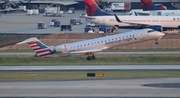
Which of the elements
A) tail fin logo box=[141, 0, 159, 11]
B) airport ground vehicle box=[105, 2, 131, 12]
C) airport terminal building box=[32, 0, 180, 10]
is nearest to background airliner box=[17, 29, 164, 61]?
tail fin logo box=[141, 0, 159, 11]

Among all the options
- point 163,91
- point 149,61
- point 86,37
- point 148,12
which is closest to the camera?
point 163,91

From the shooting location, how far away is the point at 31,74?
40.8 m

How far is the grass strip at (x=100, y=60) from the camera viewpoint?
5138cm

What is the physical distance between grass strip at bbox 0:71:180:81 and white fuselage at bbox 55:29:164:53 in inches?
528

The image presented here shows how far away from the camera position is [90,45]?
55719 mm

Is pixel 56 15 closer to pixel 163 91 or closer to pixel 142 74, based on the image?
pixel 142 74

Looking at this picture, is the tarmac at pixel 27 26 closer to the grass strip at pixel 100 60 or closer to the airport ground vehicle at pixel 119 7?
the grass strip at pixel 100 60

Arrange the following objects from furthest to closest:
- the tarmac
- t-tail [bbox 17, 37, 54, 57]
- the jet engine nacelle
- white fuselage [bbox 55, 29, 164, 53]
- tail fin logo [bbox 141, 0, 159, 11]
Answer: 1. tail fin logo [bbox 141, 0, 159, 11]
2. the tarmac
3. the jet engine nacelle
4. white fuselage [bbox 55, 29, 164, 53]
5. t-tail [bbox 17, 37, 54, 57]

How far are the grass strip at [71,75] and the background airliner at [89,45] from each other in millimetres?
12196

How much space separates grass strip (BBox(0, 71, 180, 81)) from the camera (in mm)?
38219

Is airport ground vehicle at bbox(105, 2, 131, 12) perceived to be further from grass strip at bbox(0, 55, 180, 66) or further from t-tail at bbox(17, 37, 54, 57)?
t-tail at bbox(17, 37, 54, 57)

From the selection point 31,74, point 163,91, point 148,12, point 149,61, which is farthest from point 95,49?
point 148,12

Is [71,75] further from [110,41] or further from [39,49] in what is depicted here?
[110,41]

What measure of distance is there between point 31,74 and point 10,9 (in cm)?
10005
